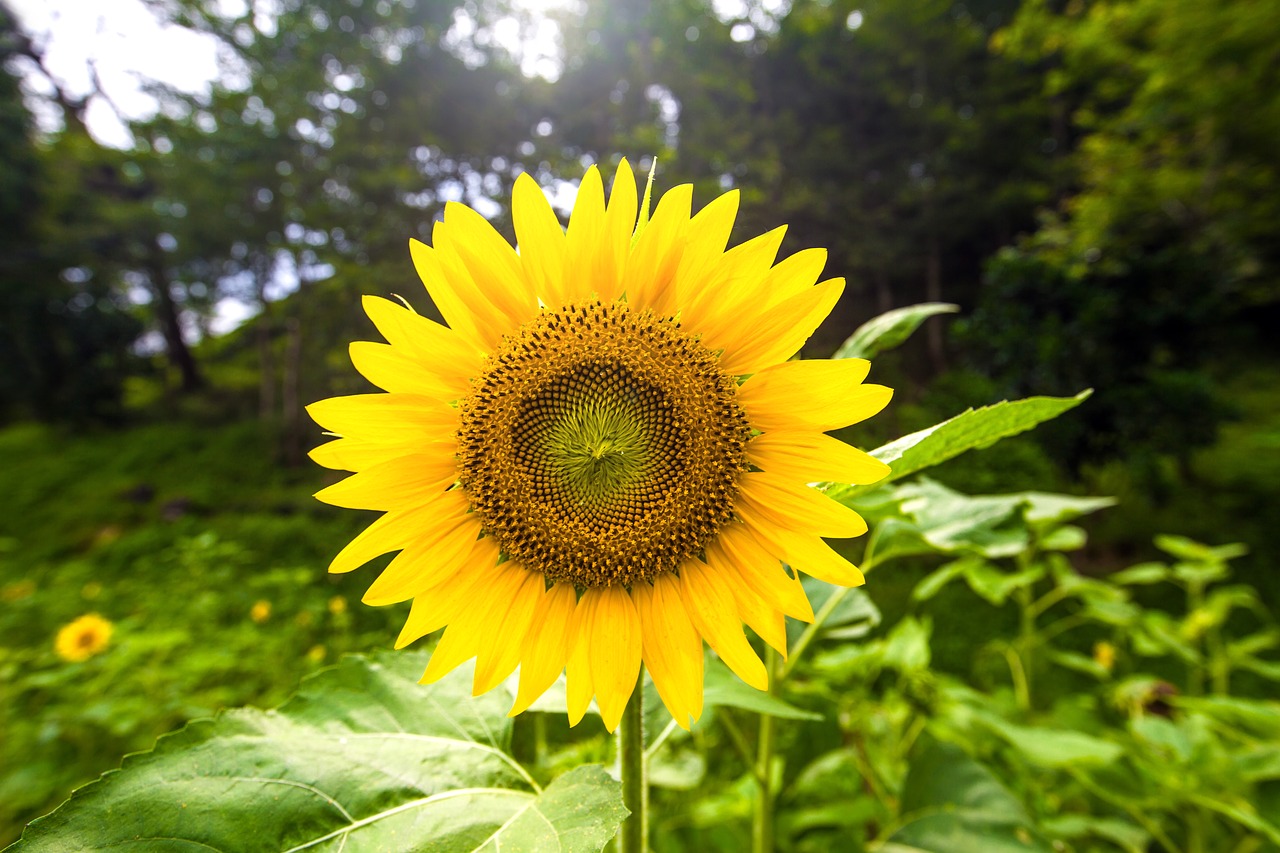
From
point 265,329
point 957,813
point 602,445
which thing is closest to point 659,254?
point 602,445

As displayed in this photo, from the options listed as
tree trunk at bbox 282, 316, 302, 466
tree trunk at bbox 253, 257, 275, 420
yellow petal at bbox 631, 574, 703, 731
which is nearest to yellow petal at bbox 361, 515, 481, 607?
yellow petal at bbox 631, 574, 703, 731

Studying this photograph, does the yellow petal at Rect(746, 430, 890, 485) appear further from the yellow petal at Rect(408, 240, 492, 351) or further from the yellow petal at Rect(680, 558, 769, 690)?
the yellow petal at Rect(408, 240, 492, 351)

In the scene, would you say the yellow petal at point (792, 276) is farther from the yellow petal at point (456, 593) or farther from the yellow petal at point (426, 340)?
the yellow petal at point (456, 593)

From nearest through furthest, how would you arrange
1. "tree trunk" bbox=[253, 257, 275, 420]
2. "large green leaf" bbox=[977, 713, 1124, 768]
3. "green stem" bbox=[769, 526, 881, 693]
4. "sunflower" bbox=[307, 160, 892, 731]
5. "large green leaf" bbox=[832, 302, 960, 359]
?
"sunflower" bbox=[307, 160, 892, 731]
"large green leaf" bbox=[832, 302, 960, 359]
"green stem" bbox=[769, 526, 881, 693]
"large green leaf" bbox=[977, 713, 1124, 768]
"tree trunk" bbox=[253, 257, 275, 420]

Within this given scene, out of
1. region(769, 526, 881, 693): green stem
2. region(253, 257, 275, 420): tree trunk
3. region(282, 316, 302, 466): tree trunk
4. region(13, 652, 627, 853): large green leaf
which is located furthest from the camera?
region(253, 257, 275, 420): tree trunk

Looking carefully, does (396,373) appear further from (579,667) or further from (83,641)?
(83,641)

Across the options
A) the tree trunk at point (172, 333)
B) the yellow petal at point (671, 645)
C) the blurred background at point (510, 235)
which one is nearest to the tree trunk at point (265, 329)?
the blurred background at point (510, 235)
